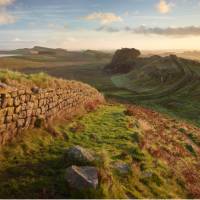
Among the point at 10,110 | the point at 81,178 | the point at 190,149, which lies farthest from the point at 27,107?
the point at 190,149

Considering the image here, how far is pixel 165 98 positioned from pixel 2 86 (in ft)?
158

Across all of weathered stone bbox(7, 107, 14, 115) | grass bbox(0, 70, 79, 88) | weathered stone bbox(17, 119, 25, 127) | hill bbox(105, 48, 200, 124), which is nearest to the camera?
weathered stone bbox(7, 107, 14, 115)

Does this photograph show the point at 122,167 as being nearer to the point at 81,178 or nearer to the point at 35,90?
the point at 81,178

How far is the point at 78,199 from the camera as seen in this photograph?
1080 cm

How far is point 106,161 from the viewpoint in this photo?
43.5ft

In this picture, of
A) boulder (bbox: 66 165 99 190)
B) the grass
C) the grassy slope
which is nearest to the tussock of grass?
the grass

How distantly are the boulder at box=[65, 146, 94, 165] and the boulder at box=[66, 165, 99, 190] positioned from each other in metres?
0.61

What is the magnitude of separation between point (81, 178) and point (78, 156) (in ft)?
5.10

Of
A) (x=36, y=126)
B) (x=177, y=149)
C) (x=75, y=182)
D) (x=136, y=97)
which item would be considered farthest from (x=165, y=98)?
(x=75, y=182)

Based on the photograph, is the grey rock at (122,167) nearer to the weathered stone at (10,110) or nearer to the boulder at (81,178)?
the boulder at (81,178)

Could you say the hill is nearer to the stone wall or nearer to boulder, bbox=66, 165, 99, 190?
the stone wall

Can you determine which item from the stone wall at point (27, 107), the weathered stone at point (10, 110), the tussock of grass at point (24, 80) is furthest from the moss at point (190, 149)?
the weathered stone at point (10, 110)

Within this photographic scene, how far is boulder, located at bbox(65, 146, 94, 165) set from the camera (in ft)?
41.8

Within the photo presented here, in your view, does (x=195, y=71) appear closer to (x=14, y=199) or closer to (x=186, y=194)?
(x=186, y=194)
